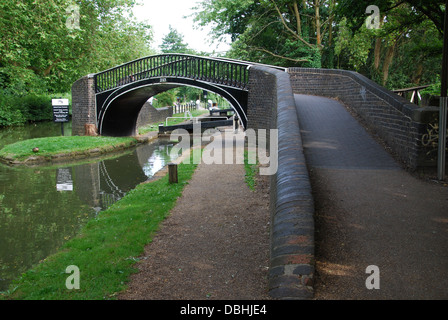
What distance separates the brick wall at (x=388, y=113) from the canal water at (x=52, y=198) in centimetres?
589

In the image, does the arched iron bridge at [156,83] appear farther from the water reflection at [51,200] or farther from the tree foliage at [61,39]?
the water reflection at [51,200]

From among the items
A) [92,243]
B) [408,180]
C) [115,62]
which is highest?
[115,62]

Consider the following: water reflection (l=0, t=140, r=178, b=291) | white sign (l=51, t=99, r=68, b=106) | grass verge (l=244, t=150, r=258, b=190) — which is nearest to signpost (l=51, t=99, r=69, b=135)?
white sign (l=51, t=99, r=68, b=106)

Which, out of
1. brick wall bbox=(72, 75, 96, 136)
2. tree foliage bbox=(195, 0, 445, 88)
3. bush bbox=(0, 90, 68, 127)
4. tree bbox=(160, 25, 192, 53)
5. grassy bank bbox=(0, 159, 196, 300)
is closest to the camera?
grassy bank bbox=(0, 159, 196, 300)

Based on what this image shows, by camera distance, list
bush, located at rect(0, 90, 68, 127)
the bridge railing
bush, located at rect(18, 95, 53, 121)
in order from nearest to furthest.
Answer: the bridge railing < bush, located at rect(0, 90, 68, 127) < bush, located at rect(18, 95, 53, 121)

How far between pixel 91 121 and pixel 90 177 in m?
9.94

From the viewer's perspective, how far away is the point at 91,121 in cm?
2178

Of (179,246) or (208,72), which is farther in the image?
(208,72)

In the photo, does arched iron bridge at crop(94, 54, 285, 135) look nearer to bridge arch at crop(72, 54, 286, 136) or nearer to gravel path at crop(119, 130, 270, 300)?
bridge arch at crop(72, 54, 286, 136)

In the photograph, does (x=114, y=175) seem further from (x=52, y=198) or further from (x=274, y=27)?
(x=274, y=27)

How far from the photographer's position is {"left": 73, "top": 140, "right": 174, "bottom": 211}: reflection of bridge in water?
406 inches

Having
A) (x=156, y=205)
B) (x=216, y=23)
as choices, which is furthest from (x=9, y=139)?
(x=156, y=205)

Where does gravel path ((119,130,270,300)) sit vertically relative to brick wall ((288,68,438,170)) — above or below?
below
